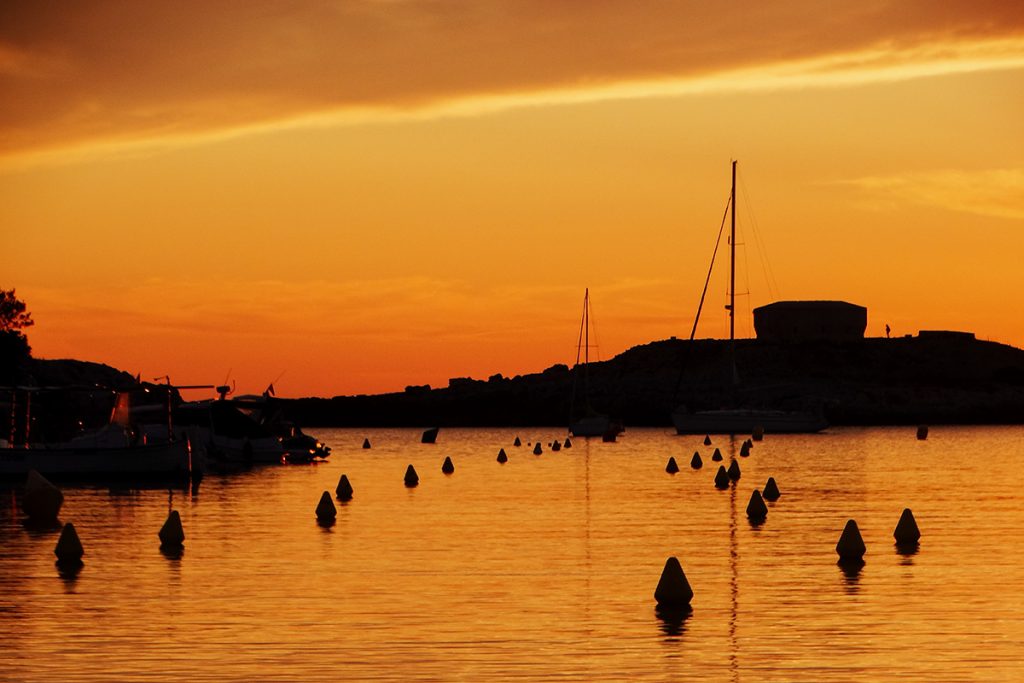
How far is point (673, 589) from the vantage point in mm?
28188

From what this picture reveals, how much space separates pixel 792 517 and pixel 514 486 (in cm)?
2122

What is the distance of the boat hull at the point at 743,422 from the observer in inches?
5822

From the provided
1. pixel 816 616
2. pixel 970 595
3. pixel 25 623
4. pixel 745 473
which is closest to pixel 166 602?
pixel 25 623

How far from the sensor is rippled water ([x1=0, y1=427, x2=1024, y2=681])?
22.9 metres

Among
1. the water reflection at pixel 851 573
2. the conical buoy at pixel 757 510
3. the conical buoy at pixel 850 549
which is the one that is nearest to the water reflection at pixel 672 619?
the water reflection at pixel 851 573

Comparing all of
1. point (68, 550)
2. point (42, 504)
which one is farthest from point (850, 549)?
point (42, 504)

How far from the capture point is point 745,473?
82562 millimetres

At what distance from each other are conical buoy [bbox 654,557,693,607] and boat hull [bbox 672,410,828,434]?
4598 inches

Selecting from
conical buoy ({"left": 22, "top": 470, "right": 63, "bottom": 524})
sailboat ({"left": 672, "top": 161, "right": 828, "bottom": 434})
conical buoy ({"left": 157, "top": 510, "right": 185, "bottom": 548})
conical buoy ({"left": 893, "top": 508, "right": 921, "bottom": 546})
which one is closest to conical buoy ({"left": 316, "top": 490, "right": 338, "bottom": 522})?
conical buoy ({"left": 22, "top": 470, "right": 63, "bottom": 524})

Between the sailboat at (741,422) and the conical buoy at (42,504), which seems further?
the sailboat at (741,422)

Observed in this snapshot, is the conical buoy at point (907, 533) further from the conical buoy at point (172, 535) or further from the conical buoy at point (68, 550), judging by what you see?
the conical buoy at point (68, 550)

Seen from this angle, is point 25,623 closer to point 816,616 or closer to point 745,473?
point 816,616

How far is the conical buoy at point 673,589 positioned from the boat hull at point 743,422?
117 meters

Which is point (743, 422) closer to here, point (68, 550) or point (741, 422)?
point (741, 422)
